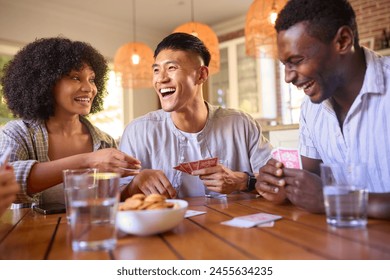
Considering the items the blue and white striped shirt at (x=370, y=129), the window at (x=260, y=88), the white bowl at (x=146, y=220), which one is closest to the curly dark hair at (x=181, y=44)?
the blue and white striped shirt at (x=370, y=129)

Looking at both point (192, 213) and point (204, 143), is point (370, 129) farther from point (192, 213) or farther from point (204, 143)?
point (204, 143)

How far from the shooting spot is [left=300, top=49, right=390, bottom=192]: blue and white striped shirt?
3.70 feet

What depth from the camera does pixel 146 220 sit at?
2.49 ft

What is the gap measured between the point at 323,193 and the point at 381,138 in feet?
1.23

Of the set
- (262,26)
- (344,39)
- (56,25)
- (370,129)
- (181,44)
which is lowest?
(370,129)

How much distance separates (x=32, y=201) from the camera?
4.60ft

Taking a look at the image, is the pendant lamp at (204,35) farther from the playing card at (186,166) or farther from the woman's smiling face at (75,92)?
the playing card at (186,166)

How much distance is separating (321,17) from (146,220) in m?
0.80

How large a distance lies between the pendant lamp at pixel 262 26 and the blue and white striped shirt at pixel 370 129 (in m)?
1.35

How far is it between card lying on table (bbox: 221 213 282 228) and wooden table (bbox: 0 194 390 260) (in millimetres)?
22

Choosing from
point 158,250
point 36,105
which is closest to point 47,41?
point 36,105

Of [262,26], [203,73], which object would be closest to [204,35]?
[262,26]

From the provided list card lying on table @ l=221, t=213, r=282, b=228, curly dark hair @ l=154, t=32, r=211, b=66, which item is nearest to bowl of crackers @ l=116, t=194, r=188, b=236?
card lying on table @ l=221, t=213, r=282, b=228
